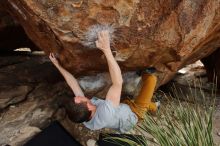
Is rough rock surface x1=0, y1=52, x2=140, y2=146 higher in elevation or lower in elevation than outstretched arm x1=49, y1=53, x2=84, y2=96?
lower

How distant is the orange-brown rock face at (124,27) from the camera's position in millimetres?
4352

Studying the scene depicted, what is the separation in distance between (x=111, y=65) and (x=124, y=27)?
44 centimetres

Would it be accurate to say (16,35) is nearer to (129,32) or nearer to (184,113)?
(129,32)

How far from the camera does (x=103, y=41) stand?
454cm

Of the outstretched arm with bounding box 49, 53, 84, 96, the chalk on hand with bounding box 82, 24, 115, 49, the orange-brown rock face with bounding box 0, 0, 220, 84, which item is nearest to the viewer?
the orange-brown rock face with bounding box 0, 0, 220, 84

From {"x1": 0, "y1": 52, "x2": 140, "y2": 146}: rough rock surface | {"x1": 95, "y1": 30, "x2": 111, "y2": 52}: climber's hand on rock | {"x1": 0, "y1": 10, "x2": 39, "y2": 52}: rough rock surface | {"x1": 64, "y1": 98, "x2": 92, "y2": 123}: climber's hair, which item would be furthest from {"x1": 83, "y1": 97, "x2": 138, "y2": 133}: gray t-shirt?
{"x1": 0, "y1": 10, "x2": 39, "y2": 52}: rough rock surface

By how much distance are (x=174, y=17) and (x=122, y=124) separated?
54.7 inches

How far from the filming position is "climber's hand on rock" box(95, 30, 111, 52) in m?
4.53

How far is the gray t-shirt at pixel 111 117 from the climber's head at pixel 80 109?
0.31 feet

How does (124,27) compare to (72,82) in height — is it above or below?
above

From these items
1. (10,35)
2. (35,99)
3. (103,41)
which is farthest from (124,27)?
(10,35)

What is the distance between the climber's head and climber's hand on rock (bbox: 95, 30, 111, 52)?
2.48 feet

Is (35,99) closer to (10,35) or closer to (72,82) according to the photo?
(72,82)

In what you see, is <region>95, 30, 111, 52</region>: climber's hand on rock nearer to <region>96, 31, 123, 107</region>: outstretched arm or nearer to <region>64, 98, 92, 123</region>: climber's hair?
<region>96, 31, 123, 107</region>: outstretched arm
